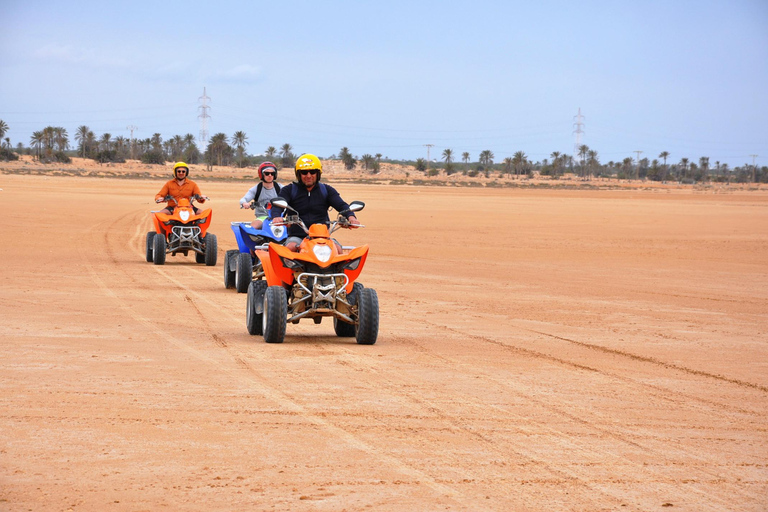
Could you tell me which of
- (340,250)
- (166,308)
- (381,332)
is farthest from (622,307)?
(166,308)

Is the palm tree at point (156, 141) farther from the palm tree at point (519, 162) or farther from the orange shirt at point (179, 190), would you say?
the orange shirt at point (179, 190)

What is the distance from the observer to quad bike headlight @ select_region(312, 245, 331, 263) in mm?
10281

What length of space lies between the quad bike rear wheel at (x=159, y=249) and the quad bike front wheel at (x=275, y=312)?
9.56 metres

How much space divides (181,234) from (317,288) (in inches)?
392

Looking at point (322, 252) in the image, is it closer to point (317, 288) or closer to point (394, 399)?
point (317, 288)

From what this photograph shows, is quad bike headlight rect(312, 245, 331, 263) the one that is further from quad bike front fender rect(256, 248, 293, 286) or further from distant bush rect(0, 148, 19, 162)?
distant bush rect(0, 148, 19, 162)

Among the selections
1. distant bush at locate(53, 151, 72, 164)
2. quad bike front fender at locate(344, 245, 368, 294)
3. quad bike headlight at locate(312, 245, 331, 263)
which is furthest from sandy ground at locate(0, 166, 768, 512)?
distant bush at locate(53, 151, 72, 164)

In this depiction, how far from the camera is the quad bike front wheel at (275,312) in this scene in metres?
10.1

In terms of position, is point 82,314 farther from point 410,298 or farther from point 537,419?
point 537,419

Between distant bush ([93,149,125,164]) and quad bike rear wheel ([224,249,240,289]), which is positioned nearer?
quad bike rear wheel ([224,249,240,289])

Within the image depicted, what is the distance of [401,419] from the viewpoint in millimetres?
7047

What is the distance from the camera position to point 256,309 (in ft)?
35.4

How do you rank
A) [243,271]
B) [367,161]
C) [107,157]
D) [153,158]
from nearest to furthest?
[243,271] → [107,157] → [153,158] → [367,161]

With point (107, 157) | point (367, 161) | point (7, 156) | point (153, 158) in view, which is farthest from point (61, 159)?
point (367, 161)
